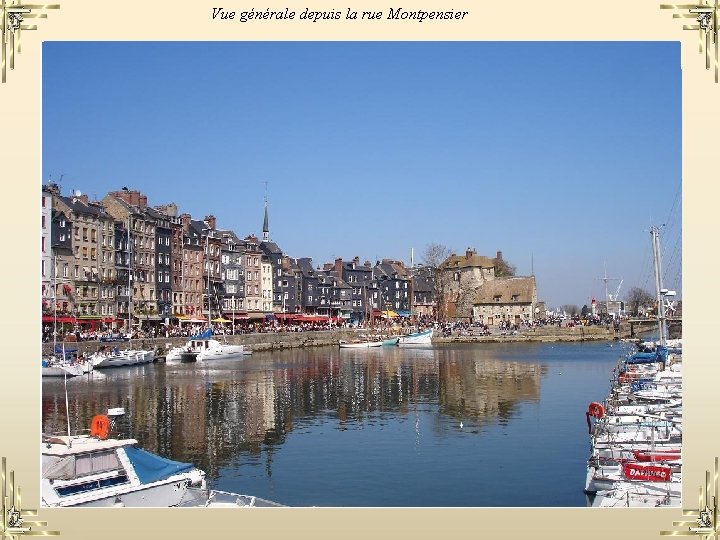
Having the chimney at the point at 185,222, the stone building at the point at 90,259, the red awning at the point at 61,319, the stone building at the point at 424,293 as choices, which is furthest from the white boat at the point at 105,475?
the stone building at the point at 424,293

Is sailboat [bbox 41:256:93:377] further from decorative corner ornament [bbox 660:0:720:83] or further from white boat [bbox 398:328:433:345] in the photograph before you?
decorative corner ornament [bbox 660:0:720:83]

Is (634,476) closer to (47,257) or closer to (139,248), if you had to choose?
(47,257)

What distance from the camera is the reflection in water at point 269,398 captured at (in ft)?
89.2

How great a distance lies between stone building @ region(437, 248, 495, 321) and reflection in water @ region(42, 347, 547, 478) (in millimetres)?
51192

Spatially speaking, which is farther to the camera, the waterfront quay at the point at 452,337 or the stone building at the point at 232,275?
the stone building at the point at 232,275

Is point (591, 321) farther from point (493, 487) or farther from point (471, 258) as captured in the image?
point (493, 487)

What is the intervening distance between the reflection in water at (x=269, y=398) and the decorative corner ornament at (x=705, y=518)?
1282 cm

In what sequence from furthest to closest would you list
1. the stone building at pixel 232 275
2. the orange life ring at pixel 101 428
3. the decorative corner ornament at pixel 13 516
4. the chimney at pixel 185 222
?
the stone building at pixel 232 275 → the chimney at pixel 185 222 → the orange life ring at pixel 101 428 → the decorative corner ornament at pixel 13 516

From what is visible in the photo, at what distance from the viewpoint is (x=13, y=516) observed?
11.0m

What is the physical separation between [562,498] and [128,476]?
9.31m

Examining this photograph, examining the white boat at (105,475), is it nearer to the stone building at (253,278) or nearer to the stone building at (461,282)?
the stone building at (253,278)

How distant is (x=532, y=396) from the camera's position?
3675cm

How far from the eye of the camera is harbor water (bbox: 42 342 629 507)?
66.3 ft

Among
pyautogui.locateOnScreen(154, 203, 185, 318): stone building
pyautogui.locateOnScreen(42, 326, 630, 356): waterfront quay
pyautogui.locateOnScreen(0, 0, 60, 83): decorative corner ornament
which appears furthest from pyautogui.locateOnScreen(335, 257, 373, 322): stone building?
pyautogui.locateOnScreen(0, 0, 60, 83): decorative corner ornament
